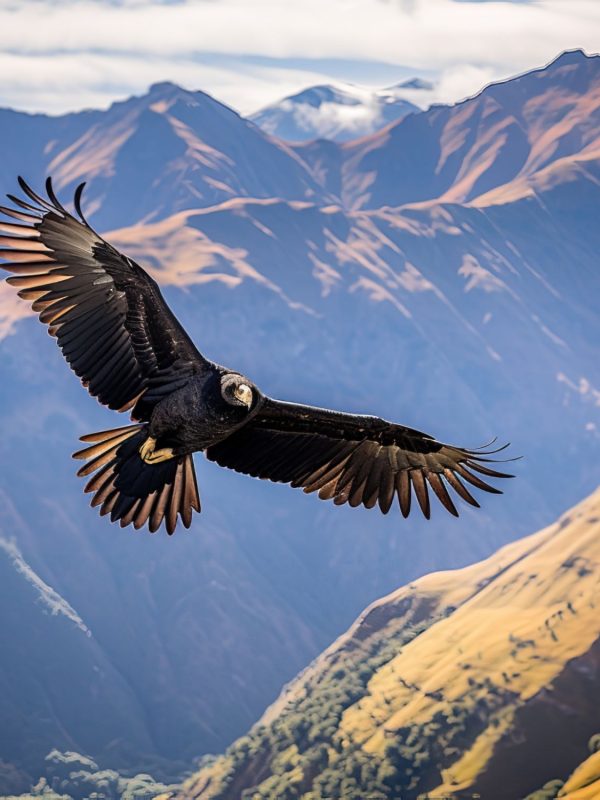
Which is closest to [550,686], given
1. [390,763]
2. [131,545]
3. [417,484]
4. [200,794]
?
[390,763]

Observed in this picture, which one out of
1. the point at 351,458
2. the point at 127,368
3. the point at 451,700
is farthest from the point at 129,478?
the point at 451,700

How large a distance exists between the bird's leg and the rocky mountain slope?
239ft

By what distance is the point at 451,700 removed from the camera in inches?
4139

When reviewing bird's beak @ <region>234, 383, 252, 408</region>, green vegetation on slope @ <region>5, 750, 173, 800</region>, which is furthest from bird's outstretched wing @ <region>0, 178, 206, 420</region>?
green vegetation on slope @ <region>5, 750, 173, 800</region>

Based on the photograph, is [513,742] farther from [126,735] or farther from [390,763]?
[126,735]

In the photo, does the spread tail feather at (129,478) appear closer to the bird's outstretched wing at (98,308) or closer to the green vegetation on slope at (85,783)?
the bird's outstretched wing at (98,308)

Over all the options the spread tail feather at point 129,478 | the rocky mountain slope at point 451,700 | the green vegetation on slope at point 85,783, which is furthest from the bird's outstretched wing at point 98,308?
the green vegetation on slope at point 85,783

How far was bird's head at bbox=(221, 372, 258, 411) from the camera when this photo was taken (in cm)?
1917

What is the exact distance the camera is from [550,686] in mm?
101750

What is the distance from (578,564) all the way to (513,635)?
47.5 feet

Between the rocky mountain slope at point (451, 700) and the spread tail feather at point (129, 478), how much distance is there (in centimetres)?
7224

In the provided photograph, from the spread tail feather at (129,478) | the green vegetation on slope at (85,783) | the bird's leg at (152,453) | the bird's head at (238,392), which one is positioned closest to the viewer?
the bird's head at (238,392)

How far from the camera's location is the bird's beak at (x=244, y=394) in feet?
62.9

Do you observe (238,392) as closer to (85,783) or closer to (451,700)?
(451,700)
